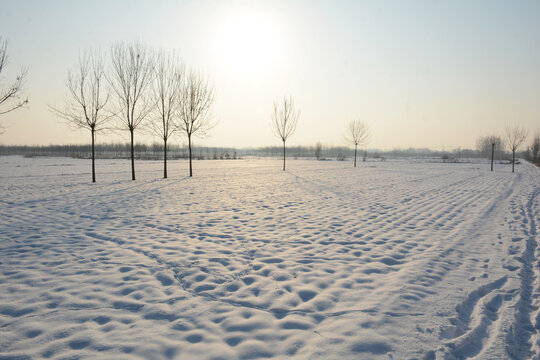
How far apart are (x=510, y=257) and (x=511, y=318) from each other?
231 cm

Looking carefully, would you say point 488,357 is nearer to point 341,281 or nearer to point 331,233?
point 341,281

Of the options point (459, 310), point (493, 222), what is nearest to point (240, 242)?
point (459, 310)

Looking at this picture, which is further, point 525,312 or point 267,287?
point 267,287

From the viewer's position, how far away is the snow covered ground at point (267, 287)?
2463 mm

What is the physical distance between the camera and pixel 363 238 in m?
5.59

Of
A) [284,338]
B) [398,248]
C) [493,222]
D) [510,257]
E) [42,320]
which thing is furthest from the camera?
[493,222]

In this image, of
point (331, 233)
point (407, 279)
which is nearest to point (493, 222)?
point (331, 233)

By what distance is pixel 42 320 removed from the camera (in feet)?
8.95

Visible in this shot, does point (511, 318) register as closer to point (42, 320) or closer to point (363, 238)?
point (363, 238)

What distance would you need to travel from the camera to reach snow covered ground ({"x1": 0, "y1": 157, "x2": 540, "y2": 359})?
2.46 meters

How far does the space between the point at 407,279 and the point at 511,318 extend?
3.57 ft

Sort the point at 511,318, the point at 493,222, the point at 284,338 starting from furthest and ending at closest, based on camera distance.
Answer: the point at 493,222
the point at 511,318
the point at 284,338

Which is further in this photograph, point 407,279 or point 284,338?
point 407,279

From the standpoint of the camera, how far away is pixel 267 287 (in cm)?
351
